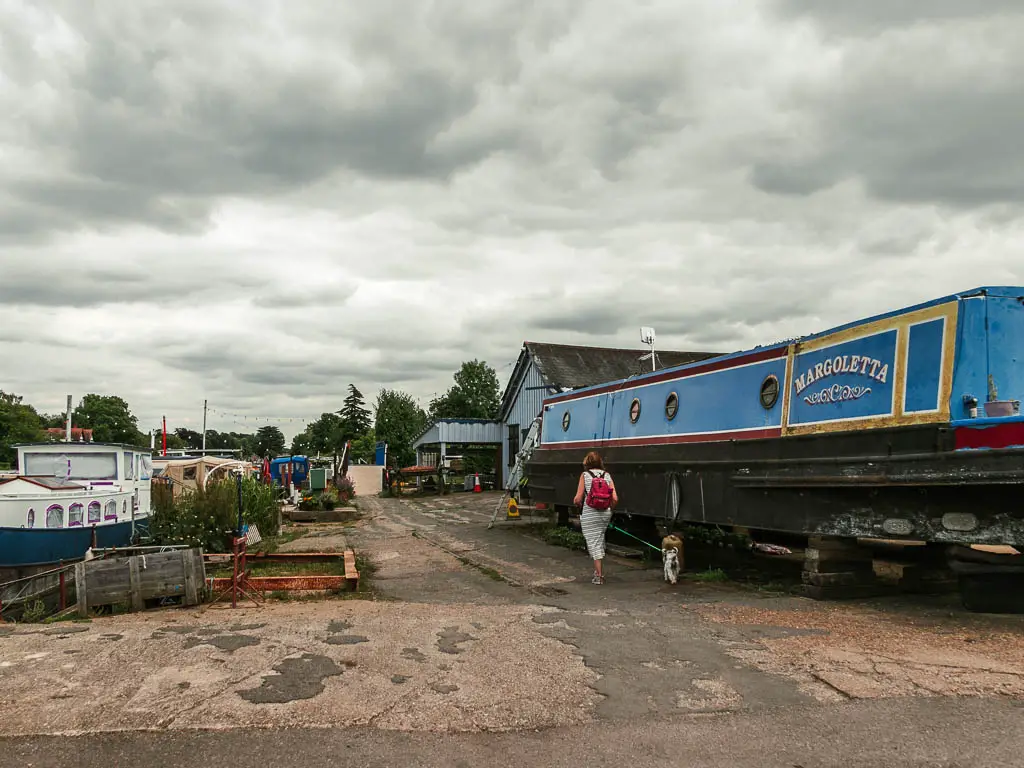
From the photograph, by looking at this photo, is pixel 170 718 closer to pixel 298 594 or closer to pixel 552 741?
pixel 552 741

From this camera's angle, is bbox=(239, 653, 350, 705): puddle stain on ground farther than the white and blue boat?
No

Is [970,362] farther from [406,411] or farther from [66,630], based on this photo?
[406,411]

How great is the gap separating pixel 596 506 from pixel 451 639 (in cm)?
373

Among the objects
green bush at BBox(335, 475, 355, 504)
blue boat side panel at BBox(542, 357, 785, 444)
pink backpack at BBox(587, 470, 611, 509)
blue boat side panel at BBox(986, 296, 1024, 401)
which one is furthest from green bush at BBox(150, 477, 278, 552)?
green bush at BBox(335, 475, 355, 504)

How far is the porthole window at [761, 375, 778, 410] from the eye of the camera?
31.3 feet

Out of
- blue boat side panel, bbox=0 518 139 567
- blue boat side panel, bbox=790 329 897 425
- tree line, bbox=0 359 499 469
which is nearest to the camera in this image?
blue boat side panel, bbox=790 329 897 425

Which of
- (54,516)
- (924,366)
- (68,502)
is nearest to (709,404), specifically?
(924,366)

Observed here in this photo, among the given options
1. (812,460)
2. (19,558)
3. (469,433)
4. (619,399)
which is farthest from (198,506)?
(469,433)

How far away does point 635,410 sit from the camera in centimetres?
1328

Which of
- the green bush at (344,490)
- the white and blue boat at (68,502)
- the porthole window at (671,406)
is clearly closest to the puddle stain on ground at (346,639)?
the porthole window at (671,406)

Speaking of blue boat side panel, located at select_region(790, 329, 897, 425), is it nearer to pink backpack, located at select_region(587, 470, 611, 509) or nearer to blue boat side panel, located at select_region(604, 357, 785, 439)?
blue boat side panel, located at select_region(604, 357, 785, 439)

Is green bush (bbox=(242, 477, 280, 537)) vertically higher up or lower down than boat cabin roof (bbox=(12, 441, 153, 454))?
lower down

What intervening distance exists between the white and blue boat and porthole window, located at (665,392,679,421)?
985 centimetres

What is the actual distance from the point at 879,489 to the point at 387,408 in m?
61.8
